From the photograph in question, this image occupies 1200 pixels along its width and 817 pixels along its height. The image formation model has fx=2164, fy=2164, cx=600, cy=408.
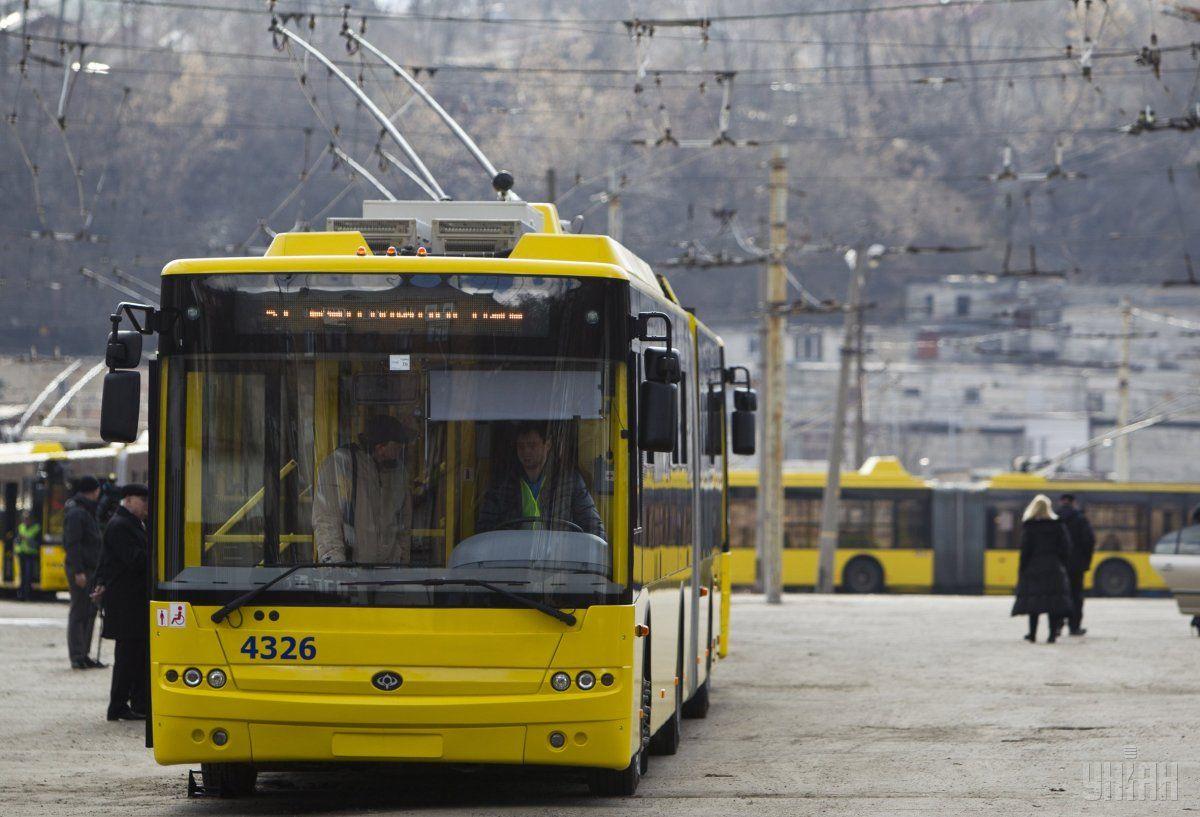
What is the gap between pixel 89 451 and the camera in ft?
117

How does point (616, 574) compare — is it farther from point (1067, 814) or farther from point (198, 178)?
point (198, 178)

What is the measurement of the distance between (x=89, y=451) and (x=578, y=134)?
40410 millimetres

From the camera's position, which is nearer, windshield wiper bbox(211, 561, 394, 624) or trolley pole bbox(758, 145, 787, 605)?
windshield wiper bbox(211, 561, 394, 624)

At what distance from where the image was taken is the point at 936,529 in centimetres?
4519

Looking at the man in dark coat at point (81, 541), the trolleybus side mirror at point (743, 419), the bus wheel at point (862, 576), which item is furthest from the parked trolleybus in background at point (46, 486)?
the trolleybus side mirror at point (743, 419)

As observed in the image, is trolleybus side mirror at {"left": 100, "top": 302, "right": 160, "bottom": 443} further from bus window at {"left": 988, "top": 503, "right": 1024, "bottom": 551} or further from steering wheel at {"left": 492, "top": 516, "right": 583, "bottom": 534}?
bus window at {"left": 988, "top": 503, "right": 1024, "bottom": 551}

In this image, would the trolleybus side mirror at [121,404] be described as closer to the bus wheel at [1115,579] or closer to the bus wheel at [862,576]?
the bus wheel at [862,576]

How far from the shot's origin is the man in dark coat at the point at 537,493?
372 inches

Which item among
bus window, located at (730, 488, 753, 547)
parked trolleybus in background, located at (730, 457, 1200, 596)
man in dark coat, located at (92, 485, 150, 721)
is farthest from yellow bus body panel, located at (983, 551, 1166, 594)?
man in dark coat, located at (92, 485, 150, 721)

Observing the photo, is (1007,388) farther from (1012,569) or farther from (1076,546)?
(1076,546)

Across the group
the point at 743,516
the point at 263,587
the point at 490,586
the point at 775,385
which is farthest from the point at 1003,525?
the point at 263,587

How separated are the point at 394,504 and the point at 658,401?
1234 millimetres

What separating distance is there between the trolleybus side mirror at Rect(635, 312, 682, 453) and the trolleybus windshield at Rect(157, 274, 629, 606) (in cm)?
19

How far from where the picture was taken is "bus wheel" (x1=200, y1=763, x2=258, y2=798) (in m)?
10.3
